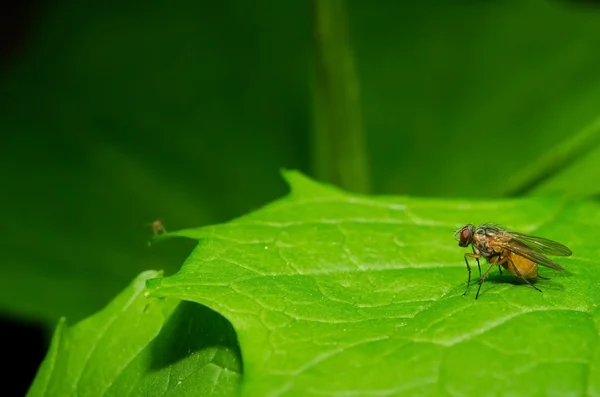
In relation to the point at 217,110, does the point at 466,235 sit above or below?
below

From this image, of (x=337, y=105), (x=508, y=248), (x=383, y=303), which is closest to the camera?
(x=383, y=303)

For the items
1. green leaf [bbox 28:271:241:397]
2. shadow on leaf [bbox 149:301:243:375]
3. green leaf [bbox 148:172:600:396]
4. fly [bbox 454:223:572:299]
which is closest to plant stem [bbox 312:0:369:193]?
green leaf [bbox 148:172:600:396]

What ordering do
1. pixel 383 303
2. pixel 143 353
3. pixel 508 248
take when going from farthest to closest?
pixel 508 248 < pixel 143 353 < pixel 383 303

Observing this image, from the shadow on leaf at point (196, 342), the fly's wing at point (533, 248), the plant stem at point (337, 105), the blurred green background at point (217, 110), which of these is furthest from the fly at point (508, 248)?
the blurred green background at point (217, 110)

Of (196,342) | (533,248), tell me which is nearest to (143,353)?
(196,342)

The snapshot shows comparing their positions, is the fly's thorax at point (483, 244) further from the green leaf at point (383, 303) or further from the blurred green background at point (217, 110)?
the blurred green background at point (217, 110)

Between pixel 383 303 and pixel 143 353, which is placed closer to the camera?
pixel 383 303

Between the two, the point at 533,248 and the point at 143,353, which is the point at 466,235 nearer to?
the point at 533,248
